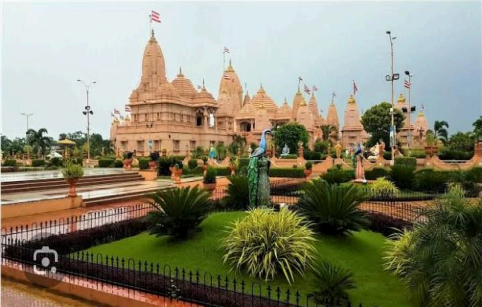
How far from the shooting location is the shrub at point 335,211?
27.9 ft

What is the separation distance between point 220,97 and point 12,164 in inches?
1646

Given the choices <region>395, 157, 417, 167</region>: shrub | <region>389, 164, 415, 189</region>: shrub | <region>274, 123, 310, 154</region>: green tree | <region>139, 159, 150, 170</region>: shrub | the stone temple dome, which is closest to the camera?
<region>389, 164, 415, 189</region>: shrub

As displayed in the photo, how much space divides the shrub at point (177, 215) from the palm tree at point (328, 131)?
64636mm

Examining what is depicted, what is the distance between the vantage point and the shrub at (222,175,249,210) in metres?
12.8

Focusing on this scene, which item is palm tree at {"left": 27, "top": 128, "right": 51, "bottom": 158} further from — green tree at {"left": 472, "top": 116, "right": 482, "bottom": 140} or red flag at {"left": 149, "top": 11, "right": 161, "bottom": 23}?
green tree at {"left": 472, "top": 116, "right": 482, "bottom": 140}

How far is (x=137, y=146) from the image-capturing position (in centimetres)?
5844

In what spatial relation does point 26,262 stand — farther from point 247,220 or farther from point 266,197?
point 266,197

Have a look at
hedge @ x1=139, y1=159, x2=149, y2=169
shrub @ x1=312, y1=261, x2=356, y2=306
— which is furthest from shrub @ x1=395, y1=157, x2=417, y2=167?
shrub @ x1=312, y1=261, x2=356, y2=306

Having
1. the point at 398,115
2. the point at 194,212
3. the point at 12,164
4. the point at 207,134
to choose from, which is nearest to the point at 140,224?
the point at 194,212

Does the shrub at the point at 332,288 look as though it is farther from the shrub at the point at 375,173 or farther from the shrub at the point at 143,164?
the shrub at the point at 143,164

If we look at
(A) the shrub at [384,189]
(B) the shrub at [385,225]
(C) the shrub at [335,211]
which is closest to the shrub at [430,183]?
(A) the shrub at [384,189]

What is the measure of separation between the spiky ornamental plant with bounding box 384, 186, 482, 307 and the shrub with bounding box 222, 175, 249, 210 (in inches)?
295

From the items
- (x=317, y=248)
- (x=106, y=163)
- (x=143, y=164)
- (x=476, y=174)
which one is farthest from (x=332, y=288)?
(x=106, y=163)

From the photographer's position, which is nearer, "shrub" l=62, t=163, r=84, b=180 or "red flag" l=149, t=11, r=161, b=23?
"shrub" l=62, t=163, r=84, b=180
